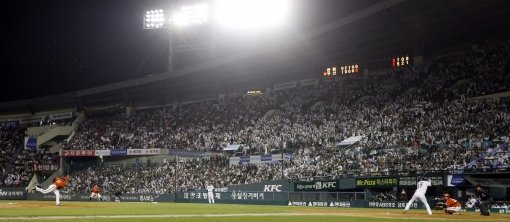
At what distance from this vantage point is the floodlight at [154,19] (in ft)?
209

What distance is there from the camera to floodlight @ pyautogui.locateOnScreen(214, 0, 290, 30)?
54.9m

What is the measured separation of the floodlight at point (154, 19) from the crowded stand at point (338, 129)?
423 inches

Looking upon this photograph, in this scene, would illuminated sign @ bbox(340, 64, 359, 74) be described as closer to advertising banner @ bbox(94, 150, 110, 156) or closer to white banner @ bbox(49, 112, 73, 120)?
advertising banner @ bbox(94, 150, 110, 156)

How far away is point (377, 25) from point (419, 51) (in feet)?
21.0

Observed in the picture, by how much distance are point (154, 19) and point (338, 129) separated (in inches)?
1035

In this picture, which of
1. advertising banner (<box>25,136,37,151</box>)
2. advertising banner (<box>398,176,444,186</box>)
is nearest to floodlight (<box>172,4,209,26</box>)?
advertising banner (<box>25,136,37,151</box>)

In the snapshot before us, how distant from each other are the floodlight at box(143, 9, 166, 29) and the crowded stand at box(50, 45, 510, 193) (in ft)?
35.3

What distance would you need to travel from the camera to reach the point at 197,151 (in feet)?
189

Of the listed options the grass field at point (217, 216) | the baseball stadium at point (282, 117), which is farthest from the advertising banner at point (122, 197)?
the grass field at point (217, 216)

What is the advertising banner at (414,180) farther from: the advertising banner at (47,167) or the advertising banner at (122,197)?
the advertising banner at (47,167)

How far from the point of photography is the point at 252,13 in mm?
56438

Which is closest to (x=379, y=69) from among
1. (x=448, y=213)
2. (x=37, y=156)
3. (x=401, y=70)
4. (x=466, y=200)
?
(x=401, y=70)

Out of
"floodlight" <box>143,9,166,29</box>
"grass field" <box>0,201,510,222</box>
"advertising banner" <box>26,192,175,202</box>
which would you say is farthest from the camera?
"floodlight" <box>143,9,166,29</box>

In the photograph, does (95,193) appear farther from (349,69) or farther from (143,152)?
(349,69)
